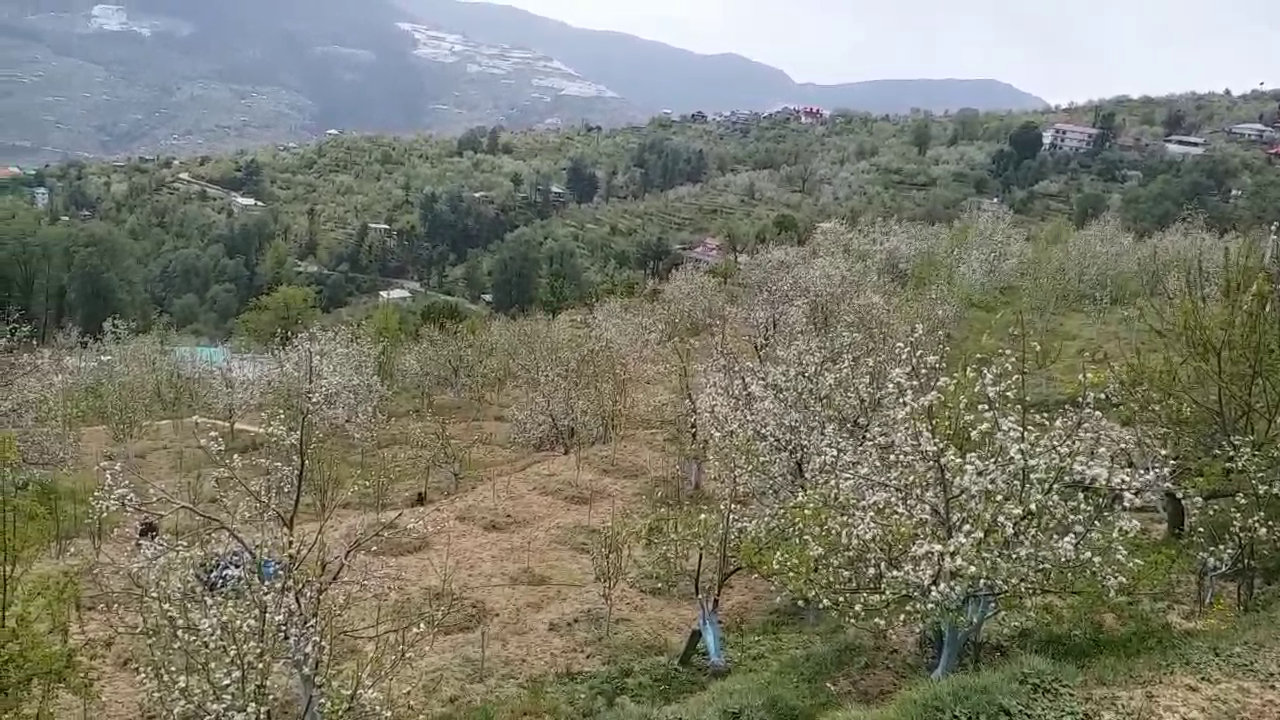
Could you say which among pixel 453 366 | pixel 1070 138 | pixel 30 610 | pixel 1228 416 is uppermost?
pixel 1070 138

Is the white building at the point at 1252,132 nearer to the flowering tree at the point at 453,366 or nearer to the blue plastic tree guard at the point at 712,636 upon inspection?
the flowering tree at the point at 453,366

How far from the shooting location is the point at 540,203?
341 feet

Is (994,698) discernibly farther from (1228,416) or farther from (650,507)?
(650,507)

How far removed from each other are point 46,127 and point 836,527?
216186mm

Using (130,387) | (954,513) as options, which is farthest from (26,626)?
(130,387)

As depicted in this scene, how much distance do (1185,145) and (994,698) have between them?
9887 centimetres

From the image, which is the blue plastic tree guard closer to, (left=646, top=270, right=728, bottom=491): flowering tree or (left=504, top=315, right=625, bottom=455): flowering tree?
(left=646, top=270, right=728, bottom=491): flowering tree

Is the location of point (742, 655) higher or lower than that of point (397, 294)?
higher

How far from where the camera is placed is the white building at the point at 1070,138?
94.2 meters

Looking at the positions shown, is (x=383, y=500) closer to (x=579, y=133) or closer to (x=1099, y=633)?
(x=1099, y=633)

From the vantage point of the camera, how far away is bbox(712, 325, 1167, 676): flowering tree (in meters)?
10.6

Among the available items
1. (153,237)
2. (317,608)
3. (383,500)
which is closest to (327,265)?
(153,237)

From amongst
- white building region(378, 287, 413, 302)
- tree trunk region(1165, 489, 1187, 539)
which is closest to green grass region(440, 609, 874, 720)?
tree trunk region(1165, 489, 1187, 539)

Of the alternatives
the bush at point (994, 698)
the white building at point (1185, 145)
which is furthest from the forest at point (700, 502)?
the white building at point (1185, 145)
